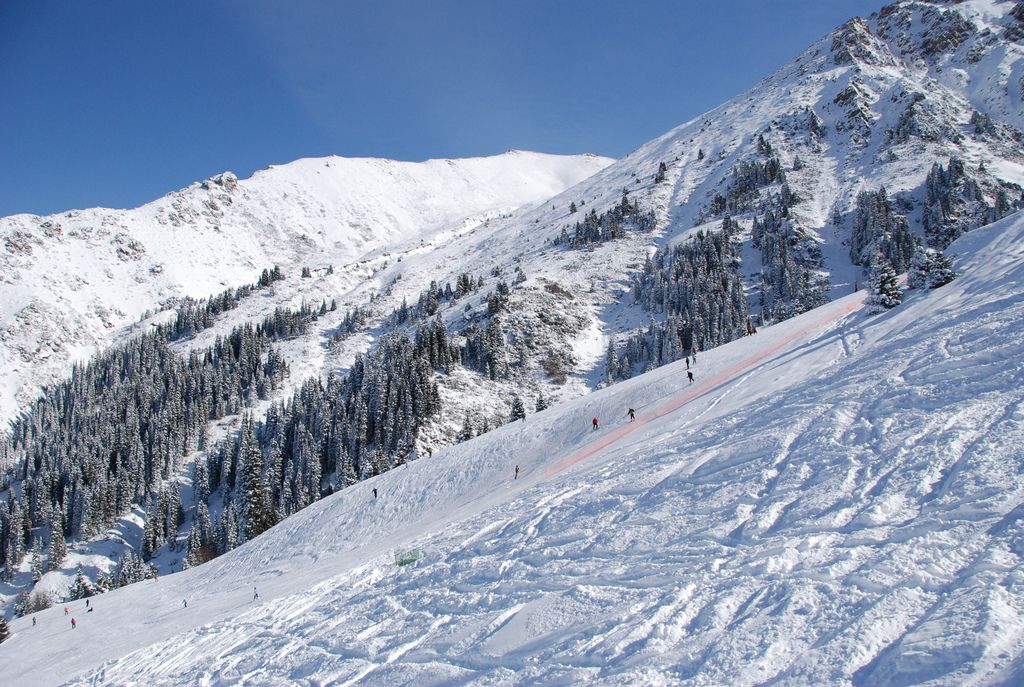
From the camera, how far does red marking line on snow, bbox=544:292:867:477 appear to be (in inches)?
1246

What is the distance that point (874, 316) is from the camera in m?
33.0

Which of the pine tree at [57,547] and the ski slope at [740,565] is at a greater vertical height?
the pine tree at [57,547]

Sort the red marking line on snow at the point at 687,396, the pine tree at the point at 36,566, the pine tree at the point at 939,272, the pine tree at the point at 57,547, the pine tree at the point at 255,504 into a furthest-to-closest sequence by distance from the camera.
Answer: the pine tree at the point at 57,547 < the pine tree at the point at 36,566 < the pine tree at the point at 255,504 < the pine tree at the point at 939,272 < the red marking line on snow at the point at 687,396

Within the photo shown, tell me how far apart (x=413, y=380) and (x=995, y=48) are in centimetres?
22392

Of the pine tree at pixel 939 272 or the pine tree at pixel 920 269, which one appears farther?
the pine tree at pixel 920 269

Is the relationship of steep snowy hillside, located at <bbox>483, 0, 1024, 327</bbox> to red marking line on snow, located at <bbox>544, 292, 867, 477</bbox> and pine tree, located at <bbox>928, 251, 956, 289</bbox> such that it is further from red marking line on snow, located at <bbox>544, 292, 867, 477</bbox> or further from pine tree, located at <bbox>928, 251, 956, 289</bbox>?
pine tree, located at <bbox>928, 251, 956, 289</bbox>

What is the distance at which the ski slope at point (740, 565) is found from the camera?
27.7 ft

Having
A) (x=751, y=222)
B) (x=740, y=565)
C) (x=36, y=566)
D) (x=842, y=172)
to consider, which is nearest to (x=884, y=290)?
(x=740, y=565)

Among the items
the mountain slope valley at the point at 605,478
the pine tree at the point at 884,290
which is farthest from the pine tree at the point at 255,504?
the pine tree at the point at 884,290

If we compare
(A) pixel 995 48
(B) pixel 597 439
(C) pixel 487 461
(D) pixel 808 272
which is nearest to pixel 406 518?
(C) pixel 487 461

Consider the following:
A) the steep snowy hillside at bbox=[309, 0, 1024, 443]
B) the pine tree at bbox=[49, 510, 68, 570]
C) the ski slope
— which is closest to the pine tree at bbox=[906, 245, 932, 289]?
the ski slope

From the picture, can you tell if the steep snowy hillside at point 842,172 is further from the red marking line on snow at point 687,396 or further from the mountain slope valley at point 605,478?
the red marking line on snow at point 687,396

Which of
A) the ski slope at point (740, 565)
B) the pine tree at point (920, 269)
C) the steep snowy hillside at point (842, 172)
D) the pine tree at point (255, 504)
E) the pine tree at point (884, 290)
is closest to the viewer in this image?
the ski slope at point (740, 565)

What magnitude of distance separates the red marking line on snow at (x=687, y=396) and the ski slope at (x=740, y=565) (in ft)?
12.8
